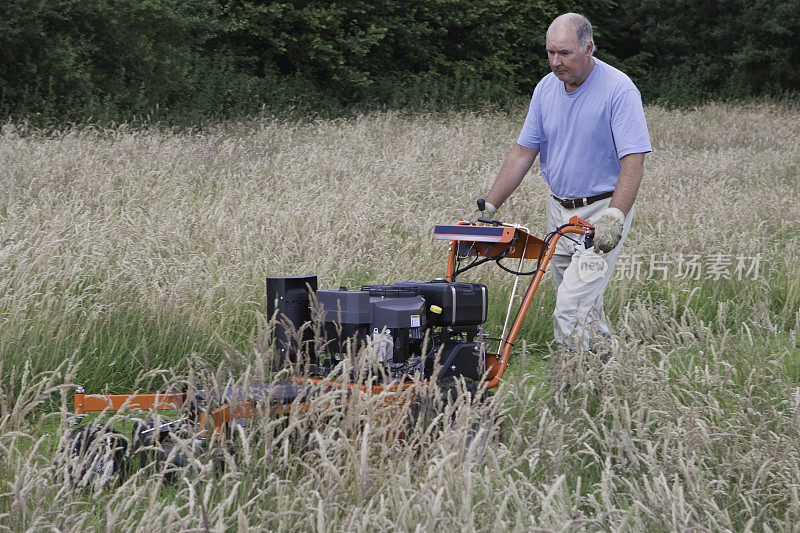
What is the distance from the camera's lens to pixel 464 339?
167 inches

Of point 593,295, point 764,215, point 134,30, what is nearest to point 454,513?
point 593,295

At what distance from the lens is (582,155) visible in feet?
15.2

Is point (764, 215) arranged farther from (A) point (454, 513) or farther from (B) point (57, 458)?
(B) point (57, 458)

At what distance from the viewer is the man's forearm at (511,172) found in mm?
4867

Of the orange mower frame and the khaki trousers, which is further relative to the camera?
the khaki trousers

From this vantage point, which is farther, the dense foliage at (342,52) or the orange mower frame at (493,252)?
the dense foliage at (342,52)

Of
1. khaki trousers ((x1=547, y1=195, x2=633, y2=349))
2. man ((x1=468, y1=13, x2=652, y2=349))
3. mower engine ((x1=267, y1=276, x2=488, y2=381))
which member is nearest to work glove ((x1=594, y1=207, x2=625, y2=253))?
man ((x1=468, y1=13, x2=652, y2=349))

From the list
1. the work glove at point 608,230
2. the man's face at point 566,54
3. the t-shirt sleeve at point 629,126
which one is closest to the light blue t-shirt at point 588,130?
the t-shirt sleeve at point 629,126

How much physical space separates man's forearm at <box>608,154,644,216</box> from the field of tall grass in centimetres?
61

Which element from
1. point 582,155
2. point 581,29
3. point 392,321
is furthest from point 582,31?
point 392,321

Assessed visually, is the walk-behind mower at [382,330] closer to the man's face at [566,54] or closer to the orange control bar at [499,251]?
the orange control bar at [499,251]

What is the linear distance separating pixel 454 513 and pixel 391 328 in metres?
1.33

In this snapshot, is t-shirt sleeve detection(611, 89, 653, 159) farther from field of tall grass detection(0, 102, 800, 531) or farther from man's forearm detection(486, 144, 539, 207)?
field of tall grass detection(0, 102, 800, 531)

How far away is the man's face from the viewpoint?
434 centimetres
